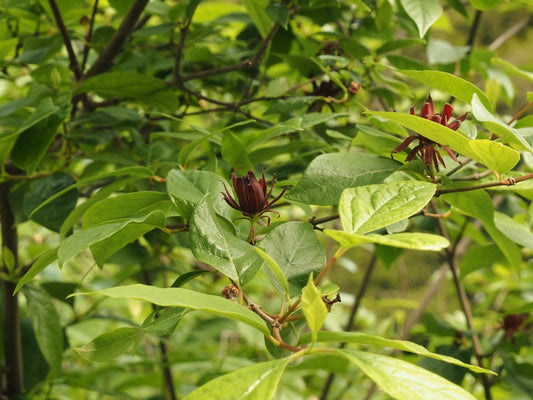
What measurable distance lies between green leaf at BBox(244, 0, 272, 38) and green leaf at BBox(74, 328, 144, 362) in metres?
0.39

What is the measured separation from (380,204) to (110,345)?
0.63 feet

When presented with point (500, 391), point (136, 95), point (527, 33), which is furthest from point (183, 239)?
point (527, 33)

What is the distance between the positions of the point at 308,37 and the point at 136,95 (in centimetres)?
25

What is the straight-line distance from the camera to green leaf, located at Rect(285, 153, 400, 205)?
0.41m

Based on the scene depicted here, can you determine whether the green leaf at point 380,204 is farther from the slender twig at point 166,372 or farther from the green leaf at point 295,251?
Answer: the slender twig at point 166,372

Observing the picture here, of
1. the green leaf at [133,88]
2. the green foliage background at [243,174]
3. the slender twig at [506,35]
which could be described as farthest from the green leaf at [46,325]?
the slender twig at [506,35]

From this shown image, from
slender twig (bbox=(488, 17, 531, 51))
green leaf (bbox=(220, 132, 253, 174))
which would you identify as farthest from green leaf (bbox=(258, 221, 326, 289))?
slender twig (bbox=(488, 17, 531, 51))

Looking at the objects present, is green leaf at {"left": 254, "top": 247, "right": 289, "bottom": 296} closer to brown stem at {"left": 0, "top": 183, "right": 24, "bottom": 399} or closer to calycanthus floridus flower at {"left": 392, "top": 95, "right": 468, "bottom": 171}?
calycanthus floridus flower at {"left": 392, "top": 95, "right": 468, "bottom": 171}

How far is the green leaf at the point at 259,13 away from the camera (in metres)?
0.63

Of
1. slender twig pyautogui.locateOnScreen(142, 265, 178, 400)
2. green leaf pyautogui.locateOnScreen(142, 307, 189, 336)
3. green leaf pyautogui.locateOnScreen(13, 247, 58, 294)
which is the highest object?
Result: green leaf pyautogui.locateOnScreen(13, 247, 58, 294)

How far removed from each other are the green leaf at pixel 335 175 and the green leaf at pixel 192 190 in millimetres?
51

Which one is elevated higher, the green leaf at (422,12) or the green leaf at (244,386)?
the green leaf at (422,12)

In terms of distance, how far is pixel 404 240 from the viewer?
291 millimetres

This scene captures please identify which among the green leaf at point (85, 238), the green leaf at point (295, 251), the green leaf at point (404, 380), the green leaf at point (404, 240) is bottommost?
the green leaf at point (295, 251)
